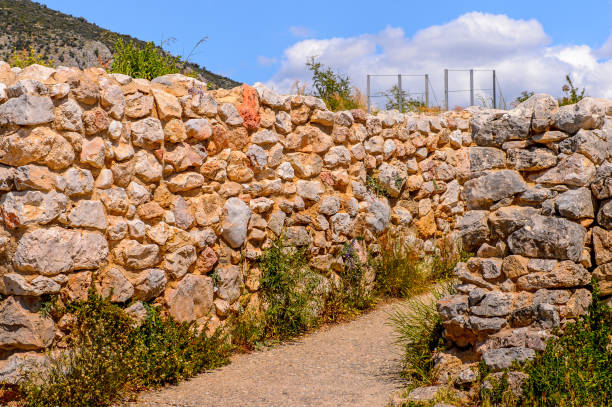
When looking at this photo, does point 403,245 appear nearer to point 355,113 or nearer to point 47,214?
point 355,113

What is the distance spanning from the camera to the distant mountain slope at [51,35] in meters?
17.7

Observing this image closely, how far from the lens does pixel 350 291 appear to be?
729cm

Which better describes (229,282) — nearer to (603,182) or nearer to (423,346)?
(423,346)

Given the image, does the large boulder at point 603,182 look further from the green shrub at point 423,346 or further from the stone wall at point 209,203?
the green shrub at point 423,346

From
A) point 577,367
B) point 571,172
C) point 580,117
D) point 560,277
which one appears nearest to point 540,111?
point 580,117

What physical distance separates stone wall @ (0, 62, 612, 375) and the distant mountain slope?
467 inches

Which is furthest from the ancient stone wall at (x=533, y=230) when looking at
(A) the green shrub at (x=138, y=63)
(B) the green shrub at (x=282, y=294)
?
(A) the green shrub at (x=138, y=63)

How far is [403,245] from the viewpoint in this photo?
8234 mm

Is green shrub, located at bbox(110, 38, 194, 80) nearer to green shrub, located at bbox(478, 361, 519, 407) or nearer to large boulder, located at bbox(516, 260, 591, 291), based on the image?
large boulder, located at bbox(516, 260, 591, 291)

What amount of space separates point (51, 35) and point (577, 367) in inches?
755

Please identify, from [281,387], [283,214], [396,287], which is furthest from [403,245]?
[281,387]

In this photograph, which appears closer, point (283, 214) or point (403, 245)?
point (283, 214)

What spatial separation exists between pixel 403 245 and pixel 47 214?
4920 mm

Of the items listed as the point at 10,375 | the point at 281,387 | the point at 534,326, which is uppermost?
the point at 534,326
